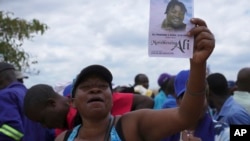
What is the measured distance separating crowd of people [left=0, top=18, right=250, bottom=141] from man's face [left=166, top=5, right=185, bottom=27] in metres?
0.07

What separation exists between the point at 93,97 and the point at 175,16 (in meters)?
0.85

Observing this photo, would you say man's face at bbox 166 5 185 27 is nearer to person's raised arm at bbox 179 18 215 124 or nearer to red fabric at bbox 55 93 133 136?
person's raised arm at bbox 179 18 215 124

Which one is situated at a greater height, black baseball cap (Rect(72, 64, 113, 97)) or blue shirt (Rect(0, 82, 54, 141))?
black baseball cap (Rect(72, 64, 113, 97))

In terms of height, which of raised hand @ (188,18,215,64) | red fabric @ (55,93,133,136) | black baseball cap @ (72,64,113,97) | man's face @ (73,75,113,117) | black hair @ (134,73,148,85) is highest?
raised hand @ (188,18,215,64)

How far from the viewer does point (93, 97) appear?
3.33 m

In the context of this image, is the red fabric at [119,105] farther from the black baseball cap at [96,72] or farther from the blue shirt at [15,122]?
the black baseball cap at [96,72]

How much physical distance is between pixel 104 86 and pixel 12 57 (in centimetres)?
1669

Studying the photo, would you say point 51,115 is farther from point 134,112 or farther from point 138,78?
point 138,78

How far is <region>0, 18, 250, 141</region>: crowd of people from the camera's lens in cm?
294

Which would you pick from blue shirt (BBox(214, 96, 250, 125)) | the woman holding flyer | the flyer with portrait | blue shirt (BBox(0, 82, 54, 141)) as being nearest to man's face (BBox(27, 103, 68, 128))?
blue shirt (BBox(0, 82, 54, 141))

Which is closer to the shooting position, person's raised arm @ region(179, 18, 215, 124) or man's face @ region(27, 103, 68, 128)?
person's raised arm @ region(179, 18, 215, 124)

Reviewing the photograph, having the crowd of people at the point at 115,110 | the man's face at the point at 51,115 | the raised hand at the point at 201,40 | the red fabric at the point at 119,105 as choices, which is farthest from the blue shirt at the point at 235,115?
the raised hand at the point at 201,40

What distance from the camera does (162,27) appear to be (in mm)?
2740

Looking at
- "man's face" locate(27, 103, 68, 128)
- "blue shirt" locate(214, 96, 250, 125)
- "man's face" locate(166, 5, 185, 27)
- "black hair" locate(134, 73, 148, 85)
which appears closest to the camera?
"man's face" locate(166, 5, 185, 27)
